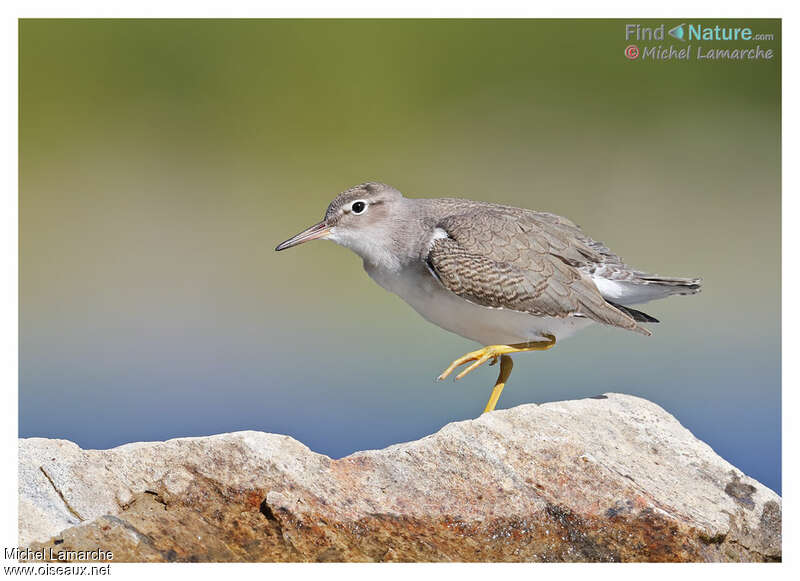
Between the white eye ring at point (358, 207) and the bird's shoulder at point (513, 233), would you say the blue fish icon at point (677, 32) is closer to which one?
the bird's shoulder at point (513, 233)

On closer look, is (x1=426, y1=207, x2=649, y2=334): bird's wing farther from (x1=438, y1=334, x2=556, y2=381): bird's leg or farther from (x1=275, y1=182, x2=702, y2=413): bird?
(x1=438, y1=334, x2=556, y2=381): bird's leg

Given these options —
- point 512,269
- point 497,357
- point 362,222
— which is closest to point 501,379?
point 497,357

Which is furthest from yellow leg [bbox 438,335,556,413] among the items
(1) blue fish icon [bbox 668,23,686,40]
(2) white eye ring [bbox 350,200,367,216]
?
(1) blue fish icon [bbox 668,23,686,40]

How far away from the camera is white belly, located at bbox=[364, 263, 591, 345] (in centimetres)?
795

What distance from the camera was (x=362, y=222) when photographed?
827 cm

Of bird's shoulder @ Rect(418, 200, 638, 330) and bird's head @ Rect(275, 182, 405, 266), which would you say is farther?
bird's head @ Rect(275, 182, 405, 266)

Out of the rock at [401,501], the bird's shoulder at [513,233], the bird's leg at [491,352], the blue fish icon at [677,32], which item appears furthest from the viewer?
the blue fish icon at [677,32]

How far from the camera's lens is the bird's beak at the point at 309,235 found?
8273mm

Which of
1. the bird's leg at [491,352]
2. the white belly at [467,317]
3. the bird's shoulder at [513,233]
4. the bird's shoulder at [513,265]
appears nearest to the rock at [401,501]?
the bird's leg at [491,352]

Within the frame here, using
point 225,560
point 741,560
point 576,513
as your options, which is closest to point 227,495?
point 225,560

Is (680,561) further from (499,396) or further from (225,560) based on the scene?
(225,560)

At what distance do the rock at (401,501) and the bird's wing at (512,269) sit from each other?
3.20ft

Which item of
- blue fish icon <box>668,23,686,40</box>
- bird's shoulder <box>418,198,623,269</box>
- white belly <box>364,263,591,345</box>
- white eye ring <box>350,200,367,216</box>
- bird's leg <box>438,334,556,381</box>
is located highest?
blue fish icon <box>668,23,686,40</box>

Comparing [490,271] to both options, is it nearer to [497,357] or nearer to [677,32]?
[497,357]
